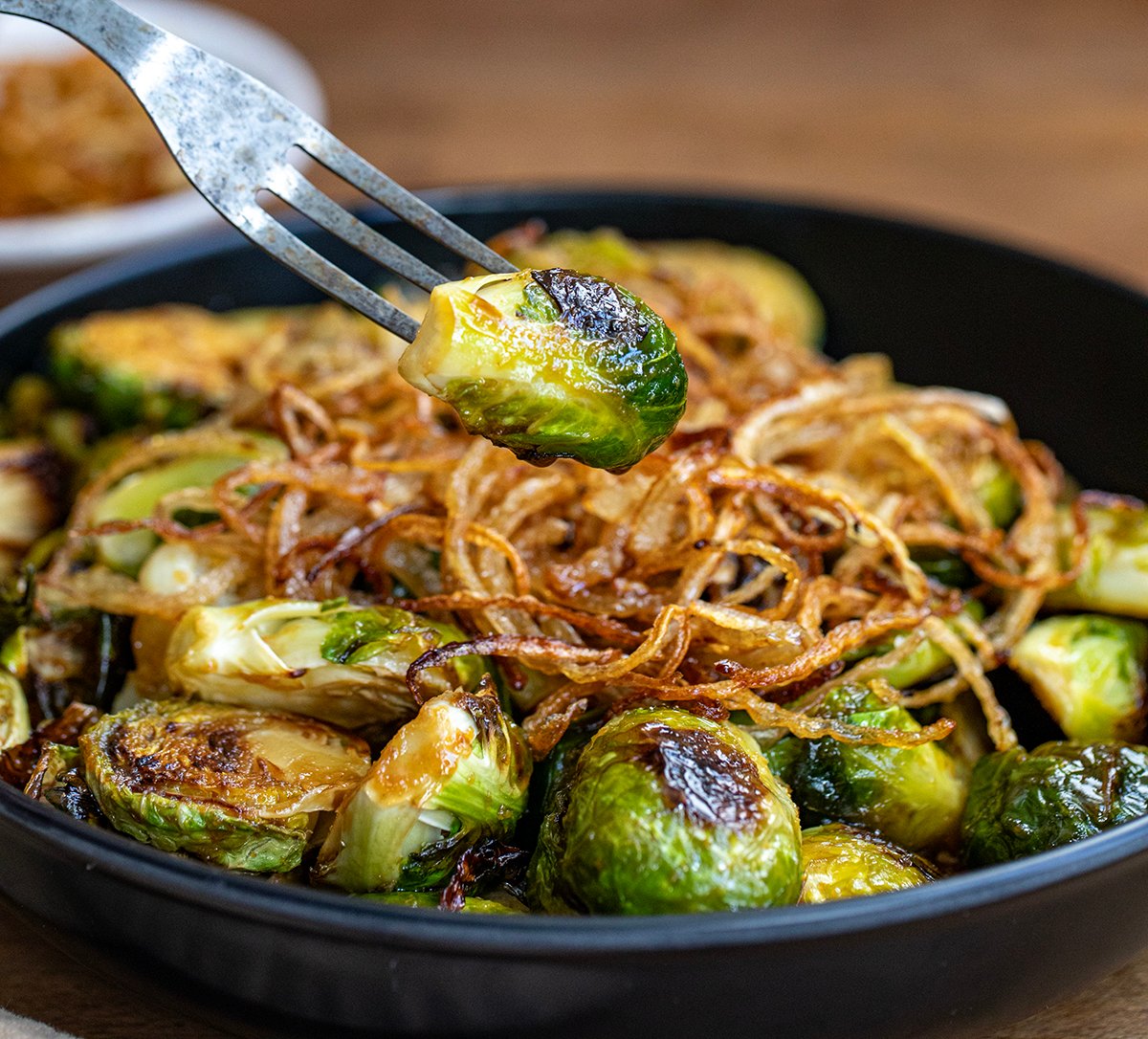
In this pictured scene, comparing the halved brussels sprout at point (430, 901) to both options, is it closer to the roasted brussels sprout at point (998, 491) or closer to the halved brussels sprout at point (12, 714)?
the halved brussels sprout at point (12, 714)

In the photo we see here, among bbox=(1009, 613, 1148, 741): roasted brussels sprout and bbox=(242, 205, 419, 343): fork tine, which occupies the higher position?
bbox=(242, 205, 419, 343): fork tine

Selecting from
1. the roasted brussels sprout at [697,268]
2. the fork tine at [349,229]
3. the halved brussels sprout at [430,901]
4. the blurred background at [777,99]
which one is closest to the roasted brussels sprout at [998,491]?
the roasted brussels sprout at [697,268]

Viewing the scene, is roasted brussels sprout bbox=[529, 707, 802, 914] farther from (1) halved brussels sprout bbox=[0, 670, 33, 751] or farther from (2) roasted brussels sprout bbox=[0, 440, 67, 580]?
(2) roasted brussels sprout bbox=[0, 440, 67, 580]

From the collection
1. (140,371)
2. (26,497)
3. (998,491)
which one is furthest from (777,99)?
(26,497)

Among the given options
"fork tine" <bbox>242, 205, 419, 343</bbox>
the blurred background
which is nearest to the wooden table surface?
the blurred background

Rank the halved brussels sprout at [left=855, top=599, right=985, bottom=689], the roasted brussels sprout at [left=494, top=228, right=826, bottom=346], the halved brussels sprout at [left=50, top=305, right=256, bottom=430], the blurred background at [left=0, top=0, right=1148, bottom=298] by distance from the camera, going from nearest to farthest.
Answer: the halved brussels sprout at [left=855, top=599, right=985, bottom=689]
the halved brussels sprout at [left=50, top=305, right=256, bottom=430]
the roasted brussels sprout at [left=494, top=228, right=826, bottom=346]
the blurred background at [left=0, top=0, right=1148, bottom=298]

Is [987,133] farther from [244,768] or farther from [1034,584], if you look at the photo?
[244,768]

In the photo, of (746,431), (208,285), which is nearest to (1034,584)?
(746,431)
